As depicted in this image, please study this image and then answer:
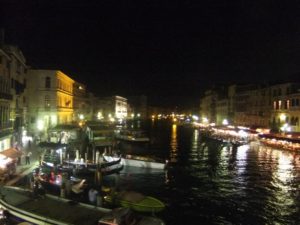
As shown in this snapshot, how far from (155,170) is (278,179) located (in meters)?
15.3

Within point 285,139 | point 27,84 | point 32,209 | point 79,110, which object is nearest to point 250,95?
point 285,139

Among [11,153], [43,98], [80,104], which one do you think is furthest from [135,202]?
[80,104]

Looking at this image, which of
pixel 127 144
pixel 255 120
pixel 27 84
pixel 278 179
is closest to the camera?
pixel 278 179

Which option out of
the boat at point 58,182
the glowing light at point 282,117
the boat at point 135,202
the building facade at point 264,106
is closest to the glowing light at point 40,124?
Answer: the boat at point 58,182

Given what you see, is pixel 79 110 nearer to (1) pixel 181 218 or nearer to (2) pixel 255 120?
(2) pixel 255 120

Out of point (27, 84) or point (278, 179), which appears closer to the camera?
point (278, 179)

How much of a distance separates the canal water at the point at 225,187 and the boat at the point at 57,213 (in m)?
6.55

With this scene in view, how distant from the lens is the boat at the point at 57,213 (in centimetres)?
2277

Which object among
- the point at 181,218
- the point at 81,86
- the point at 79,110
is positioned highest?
the point at 81,86

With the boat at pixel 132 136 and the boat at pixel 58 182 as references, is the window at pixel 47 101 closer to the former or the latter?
the boat at pixel 132 136

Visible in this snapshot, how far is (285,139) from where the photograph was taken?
2940 inches

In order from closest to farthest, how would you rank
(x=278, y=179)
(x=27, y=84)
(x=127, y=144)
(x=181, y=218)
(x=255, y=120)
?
(x=181, y=218) < (x=278, y=179) < (x=27, y=84) < (x=127, y=144) < (x=255, y=120)

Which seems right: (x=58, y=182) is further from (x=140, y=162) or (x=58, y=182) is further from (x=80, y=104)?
(x=80, y=104)

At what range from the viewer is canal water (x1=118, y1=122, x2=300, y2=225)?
30.7 metres
